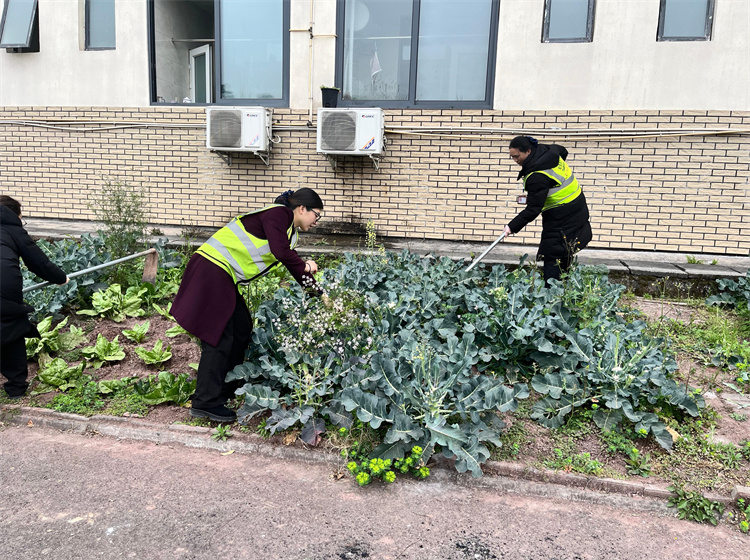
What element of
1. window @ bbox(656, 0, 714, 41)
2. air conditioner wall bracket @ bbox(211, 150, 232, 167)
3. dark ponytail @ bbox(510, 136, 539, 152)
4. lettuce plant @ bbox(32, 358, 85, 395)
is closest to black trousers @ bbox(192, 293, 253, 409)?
lettuce plant @ bbox(32, 358, 85, 395)

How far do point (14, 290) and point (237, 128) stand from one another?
3737 millimetres

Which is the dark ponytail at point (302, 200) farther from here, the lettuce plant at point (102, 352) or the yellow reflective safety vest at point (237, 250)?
the lettuce plant at point (102, 352)

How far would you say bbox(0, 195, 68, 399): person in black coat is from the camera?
12.2ft

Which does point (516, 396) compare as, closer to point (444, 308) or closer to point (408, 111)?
point (444, 308)

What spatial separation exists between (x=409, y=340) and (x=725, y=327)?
9.36ft

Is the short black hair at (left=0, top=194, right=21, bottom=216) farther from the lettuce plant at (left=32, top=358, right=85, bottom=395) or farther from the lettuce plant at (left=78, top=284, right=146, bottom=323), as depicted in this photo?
the lettuce plant at (left=78, top=284, right=146, bottom=323)

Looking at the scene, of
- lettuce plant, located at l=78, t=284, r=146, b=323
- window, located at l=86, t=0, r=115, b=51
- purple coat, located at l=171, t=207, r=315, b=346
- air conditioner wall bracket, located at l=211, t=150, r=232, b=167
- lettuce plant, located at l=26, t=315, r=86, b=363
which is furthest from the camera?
window, located at l=86, t=0, r=115, b=51

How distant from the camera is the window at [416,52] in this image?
6738mm

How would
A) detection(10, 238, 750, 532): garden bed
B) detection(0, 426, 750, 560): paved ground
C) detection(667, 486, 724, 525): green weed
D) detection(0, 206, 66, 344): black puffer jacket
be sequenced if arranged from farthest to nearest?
detection(0, 206, 66, 344): black puffer jacket < detection(10, 238, 750, 532): garden bed < detection(667, 486, 724, 525): green weed < detection(0, 426, 750, 560): paved ground

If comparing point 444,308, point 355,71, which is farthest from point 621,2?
point 444,308

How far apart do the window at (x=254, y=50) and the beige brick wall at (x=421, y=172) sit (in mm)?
458

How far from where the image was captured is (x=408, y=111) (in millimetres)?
6910

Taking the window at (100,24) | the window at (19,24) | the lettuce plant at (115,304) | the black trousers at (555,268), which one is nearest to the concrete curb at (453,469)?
the lettuce plant at (115,304)

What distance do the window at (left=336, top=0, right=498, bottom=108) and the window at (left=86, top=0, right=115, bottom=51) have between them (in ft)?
10.7
